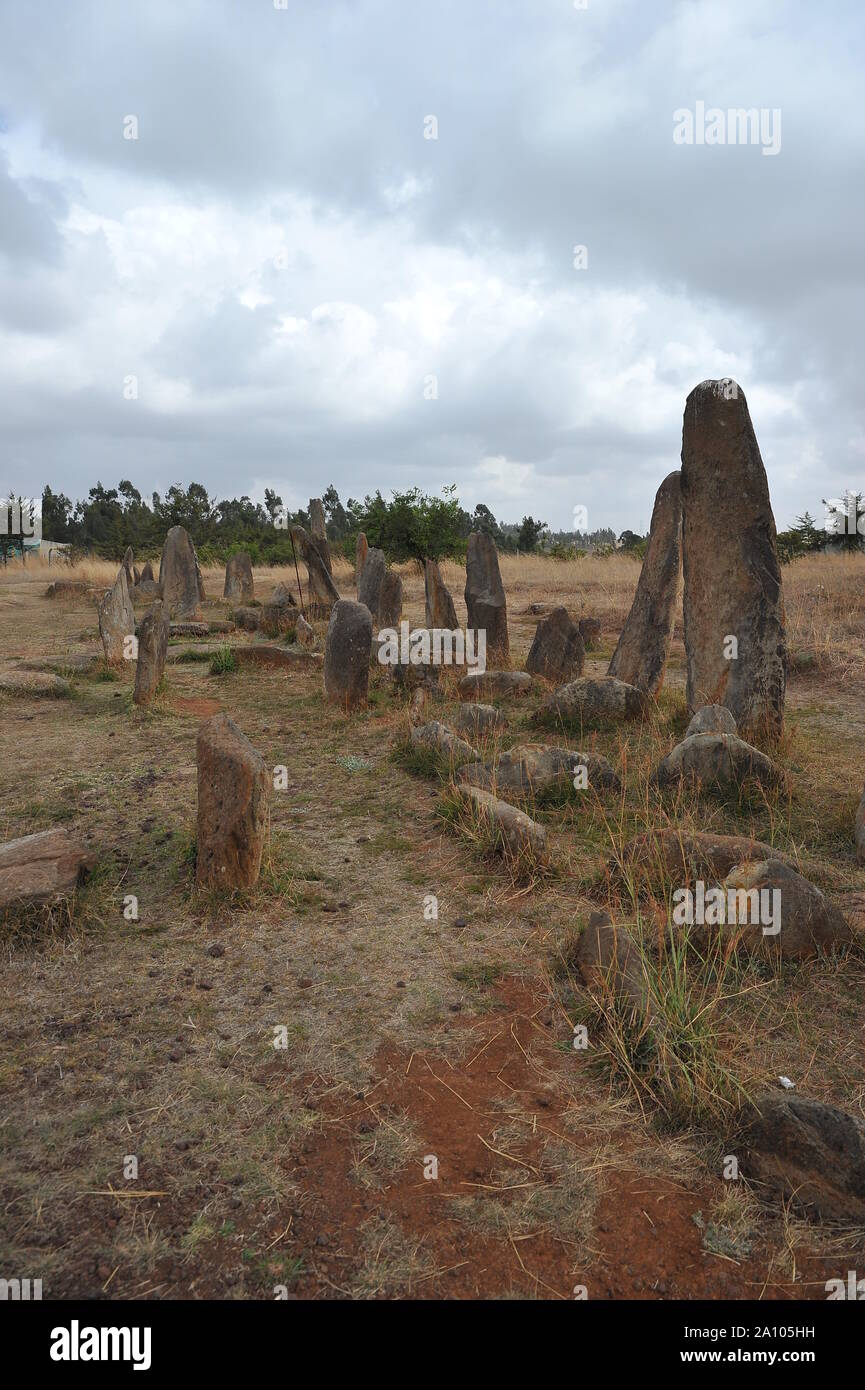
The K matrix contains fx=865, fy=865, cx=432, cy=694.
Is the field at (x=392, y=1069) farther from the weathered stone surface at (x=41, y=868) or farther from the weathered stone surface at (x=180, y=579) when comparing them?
the weathered stone surface at (x=180, y=579)

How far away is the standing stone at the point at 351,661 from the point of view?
9.68m

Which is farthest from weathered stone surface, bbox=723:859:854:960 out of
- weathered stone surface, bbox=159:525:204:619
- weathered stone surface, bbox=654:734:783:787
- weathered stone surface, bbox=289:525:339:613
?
weathered stone surface, bbox=159:525:204:619

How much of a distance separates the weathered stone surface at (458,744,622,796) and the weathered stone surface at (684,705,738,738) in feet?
2.78

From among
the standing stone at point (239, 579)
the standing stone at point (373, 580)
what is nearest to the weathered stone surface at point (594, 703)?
the standing stone at point (373, 580)

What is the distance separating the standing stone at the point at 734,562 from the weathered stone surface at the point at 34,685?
722 cm

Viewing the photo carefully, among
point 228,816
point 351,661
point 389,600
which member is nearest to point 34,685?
point 351,661

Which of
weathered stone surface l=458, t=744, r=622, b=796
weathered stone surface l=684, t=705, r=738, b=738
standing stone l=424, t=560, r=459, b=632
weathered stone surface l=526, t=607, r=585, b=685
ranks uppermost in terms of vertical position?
standing stone l=424, t=560, r=459, b=632

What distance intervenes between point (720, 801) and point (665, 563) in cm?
438

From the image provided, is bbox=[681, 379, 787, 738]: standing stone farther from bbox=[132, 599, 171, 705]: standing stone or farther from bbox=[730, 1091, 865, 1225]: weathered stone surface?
bbox=[132, 599, 171, 705]: standing stone

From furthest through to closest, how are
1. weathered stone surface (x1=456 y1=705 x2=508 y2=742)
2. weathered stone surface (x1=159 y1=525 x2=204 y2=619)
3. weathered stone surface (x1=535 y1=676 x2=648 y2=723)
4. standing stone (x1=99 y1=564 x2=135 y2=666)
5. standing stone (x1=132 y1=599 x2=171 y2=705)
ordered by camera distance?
weathered stone surface (x1=159 y1=525 x2=204 y2=619)
standing stone (x1=99 y1=564 x2=135 y2=666)
standing stone (x1=132 y1=599 x2=171 y2=705)
weathered stone surface (x1=535 y1=676 x2=648 y2=723)
weathered stone surface (x1=456 y1=705 x2=508 y2=742)

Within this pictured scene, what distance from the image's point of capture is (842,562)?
843 inches

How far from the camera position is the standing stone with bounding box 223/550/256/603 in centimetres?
2045
